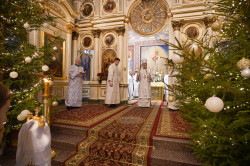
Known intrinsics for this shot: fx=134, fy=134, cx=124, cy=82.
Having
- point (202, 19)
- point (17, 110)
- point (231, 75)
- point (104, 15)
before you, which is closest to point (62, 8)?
point (104, 15)

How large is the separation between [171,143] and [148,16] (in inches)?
310

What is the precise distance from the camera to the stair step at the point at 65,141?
8.68 feet

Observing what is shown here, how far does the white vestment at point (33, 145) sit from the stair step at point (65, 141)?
4.38 ft

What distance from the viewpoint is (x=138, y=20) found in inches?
341

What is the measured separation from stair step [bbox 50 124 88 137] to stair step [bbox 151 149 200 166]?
1.59 meters

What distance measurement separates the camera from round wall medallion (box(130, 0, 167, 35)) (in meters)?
7.87

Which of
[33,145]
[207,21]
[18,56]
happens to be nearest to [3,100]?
[33,145]

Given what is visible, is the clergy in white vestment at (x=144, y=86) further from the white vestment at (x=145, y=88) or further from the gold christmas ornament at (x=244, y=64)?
the gold christmas ornament at (x=244, y=64)

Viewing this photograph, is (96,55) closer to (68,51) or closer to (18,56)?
(68,51)

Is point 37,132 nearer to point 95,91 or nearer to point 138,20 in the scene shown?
point 95,91

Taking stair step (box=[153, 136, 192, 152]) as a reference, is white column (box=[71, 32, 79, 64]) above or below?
above

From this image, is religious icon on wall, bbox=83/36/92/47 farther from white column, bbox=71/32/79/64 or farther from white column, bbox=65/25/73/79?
white column, bbox=65/25/73/79

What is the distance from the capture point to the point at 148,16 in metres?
8.30

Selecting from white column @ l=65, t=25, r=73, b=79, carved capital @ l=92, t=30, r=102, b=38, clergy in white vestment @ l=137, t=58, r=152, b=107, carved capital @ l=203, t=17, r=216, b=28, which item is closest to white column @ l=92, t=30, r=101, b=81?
carved capital @ l=92, t=30, r=102, b=38
